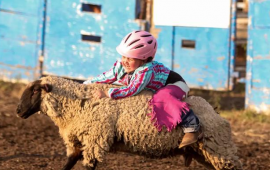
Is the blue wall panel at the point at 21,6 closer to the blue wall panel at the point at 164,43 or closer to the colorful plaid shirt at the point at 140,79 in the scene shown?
the blue wall panel at the point at 164,43

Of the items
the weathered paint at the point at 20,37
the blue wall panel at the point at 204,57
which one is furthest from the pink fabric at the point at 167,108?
the weathered paint at the point at 20,37

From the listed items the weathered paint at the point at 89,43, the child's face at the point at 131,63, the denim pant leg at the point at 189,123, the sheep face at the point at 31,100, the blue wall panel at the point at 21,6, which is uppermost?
the blue wall panel at the point at 21,6

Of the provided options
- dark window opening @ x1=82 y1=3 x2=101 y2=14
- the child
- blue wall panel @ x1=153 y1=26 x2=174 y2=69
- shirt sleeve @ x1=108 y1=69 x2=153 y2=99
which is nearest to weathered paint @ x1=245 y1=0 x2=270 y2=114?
blue wall panel @ x1=153 y1=26 x2=174 y2=69

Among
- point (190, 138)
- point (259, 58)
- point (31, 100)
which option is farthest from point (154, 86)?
point (259, 58)

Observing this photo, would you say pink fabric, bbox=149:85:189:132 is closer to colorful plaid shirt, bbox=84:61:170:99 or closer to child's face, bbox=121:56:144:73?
colorful plaid shirt, bbox=84:61:170:99

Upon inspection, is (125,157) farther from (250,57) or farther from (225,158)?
(250,57)

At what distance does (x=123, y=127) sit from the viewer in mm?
4516

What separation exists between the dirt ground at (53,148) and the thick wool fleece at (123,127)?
1.01 meters

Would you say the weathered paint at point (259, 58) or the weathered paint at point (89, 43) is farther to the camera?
the weathered paint at point (89, 43)

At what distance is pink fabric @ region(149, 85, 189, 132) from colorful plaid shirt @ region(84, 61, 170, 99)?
0.40ft

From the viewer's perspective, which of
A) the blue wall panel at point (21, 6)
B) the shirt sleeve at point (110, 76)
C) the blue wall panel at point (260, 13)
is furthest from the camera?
the blue wall panel at point (21, 6)

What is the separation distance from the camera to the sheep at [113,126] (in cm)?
453

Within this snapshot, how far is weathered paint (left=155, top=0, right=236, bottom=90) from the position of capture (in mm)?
9375

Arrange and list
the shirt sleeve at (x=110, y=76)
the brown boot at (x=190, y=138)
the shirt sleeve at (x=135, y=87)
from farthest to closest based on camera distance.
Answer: the shirt sleeve at (x=110, y=76), the shirt sleeve at (x=135, y=87), the brown boot at (x=190, y=138)
